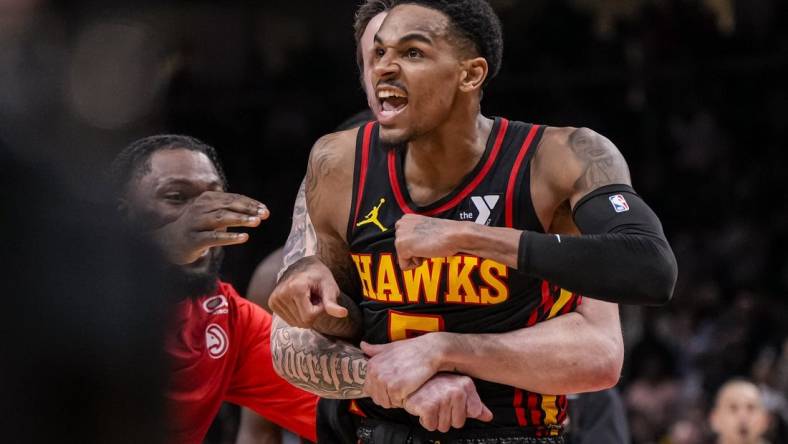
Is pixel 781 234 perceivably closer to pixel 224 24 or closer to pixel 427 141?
pixel 224 24

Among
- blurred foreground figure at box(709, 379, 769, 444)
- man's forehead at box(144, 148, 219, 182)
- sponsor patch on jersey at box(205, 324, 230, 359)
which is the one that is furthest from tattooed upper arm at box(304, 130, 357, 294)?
blurred foreground figure at box(709, 379, 769, 444)

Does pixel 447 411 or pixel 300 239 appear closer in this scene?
pixel 447 411

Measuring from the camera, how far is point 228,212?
3.69m

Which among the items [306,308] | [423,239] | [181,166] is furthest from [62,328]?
[181,166]

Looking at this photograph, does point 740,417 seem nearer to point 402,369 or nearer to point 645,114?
point 645,114

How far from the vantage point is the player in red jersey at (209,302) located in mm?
3740

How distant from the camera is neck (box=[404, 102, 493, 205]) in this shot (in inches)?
141

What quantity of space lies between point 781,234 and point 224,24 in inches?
277

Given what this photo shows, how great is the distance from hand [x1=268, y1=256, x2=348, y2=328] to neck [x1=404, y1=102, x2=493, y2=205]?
1.28ft

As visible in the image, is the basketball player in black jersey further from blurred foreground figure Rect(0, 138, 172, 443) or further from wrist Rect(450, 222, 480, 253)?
blurred foreground figure Rect(0, 138, 172, 443)

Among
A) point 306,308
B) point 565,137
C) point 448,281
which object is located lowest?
point 306,308

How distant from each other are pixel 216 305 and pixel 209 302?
0.15 ft

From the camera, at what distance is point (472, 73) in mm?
3557

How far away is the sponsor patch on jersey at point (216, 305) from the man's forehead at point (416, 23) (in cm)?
151
